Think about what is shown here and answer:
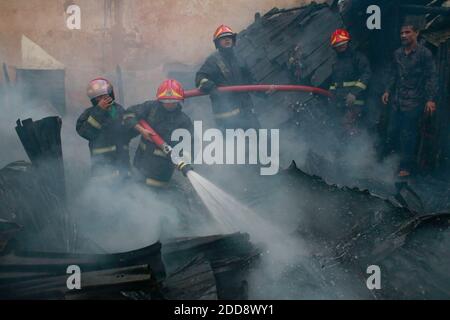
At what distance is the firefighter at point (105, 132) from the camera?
589 cm

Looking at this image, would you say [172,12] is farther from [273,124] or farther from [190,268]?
[190,268]

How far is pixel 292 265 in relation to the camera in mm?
4715

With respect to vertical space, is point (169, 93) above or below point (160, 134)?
above

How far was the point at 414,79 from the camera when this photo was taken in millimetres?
7129

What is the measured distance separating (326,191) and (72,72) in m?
8.81

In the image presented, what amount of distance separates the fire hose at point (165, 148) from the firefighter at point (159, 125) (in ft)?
0.31

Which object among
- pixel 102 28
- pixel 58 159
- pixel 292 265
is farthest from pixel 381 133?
pixel 102 28

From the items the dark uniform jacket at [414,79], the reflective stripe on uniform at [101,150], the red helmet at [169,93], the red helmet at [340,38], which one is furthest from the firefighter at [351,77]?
the reflective stripe on uniform at [101,150]

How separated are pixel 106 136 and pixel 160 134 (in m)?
0.77

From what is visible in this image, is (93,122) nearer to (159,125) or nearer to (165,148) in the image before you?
(159,125)

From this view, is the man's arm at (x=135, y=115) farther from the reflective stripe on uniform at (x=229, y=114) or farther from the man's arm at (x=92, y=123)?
the reflective stripe on uniform at (x=229, y=114)

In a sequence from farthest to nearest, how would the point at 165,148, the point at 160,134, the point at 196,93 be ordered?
1. the point at 196,93
2. the point at 160,134
3. the point at 165,148

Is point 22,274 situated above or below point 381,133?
below

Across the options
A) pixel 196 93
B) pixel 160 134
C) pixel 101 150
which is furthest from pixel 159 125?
pixel 196 93
